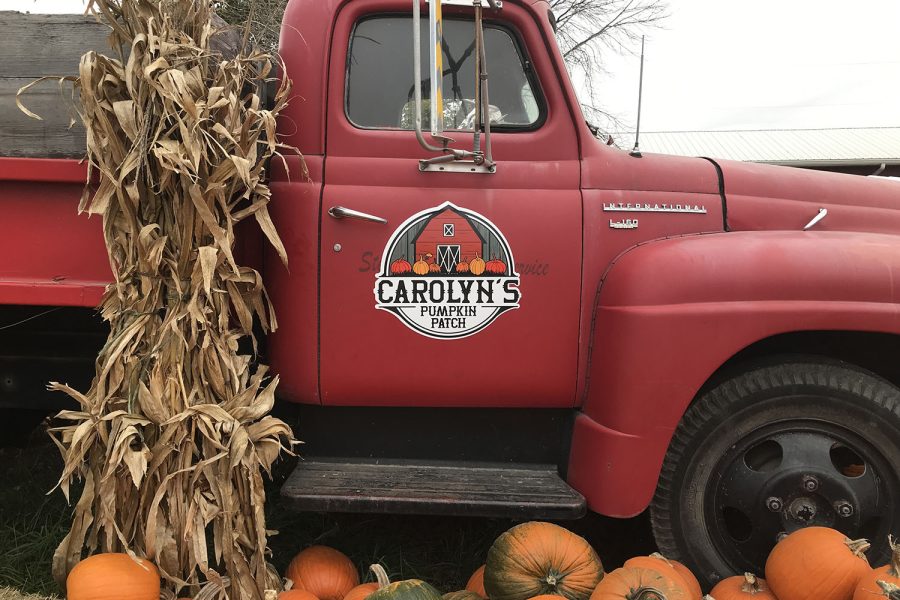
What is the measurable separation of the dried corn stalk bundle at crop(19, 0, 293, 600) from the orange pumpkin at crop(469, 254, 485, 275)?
660 mm

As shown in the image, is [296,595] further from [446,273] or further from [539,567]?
[446,273]

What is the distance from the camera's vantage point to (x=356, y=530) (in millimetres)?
3084

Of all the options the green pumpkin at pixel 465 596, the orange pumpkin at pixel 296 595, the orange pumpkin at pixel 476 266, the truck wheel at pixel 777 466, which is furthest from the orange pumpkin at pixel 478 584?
the orange pumpkin at pixel 476 266

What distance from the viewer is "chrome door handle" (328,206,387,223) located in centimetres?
241

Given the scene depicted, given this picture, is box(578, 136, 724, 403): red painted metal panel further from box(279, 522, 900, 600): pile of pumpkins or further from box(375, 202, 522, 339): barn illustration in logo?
box(279, 522, 900, 600): pile of pumpkins

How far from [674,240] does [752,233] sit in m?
0.33

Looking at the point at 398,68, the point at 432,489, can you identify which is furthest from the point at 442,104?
the point at 432,489

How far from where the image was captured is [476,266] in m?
2.46

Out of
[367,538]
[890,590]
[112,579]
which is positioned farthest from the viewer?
[367,538]

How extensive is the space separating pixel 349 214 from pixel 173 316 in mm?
690

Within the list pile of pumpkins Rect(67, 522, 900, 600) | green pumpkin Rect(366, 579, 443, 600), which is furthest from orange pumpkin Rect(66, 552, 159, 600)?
green pumpkin Rect(366, 579, 443, 600)

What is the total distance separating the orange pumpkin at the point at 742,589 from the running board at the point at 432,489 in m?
0.52

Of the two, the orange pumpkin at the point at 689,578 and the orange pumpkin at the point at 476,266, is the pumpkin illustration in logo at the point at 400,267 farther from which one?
the orange pumpkin at the point at 689,578

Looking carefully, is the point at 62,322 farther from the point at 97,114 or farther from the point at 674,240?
the point at 674,240
